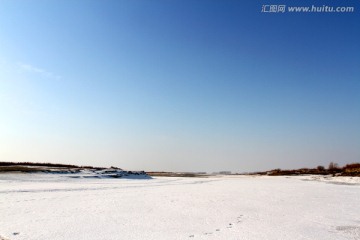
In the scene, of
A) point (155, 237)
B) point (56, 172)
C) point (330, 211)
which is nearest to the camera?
point (155, 237)

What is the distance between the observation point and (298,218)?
779cm

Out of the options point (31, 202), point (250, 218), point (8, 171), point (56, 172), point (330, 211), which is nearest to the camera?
point (250, 218)

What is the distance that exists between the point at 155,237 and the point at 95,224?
1.74m

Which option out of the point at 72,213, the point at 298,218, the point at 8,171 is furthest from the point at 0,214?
the point at 8,171

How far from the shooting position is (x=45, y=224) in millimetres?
6730

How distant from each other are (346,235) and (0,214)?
26.0 feet

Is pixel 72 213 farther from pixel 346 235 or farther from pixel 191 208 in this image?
pixel 346 235

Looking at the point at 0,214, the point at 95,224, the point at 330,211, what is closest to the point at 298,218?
the point at 330,211

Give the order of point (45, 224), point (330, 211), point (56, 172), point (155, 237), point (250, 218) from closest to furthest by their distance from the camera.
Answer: point (155, 237), point (45, 224), point (250, 218), point (330, 211), point (56, 172)

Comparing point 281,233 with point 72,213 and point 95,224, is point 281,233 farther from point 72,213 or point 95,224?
point 72,213

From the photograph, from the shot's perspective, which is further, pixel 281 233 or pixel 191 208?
pixel 191 208

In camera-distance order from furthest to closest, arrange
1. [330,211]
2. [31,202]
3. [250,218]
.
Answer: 1. [31,202]
2. [330,211]
3. [250,218]

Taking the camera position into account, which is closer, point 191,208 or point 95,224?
point 95,224

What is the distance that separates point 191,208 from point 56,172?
20083 millimetres
